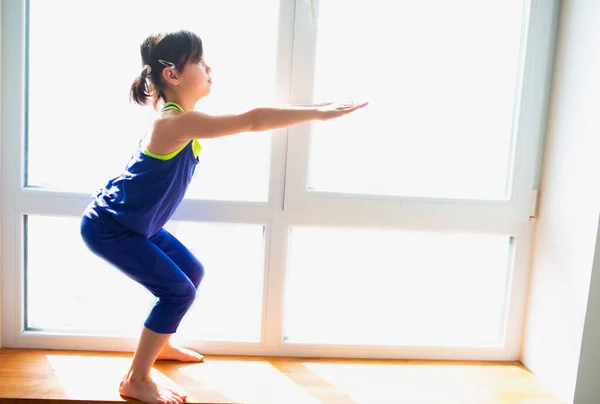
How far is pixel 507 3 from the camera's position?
5.44ft

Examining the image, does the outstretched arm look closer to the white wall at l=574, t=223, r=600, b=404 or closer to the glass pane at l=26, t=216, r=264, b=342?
the glass pane at l=26, t=216, r=264, b=342

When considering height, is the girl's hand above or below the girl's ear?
below

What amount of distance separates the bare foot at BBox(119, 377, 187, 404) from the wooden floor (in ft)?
0.10

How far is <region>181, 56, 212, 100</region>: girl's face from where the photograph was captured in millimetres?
1396

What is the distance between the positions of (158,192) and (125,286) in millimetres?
520

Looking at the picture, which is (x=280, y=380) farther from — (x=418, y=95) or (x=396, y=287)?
(x=418, y=95)

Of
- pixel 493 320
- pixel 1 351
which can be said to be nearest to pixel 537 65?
pixel 493 320

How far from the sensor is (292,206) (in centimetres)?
166

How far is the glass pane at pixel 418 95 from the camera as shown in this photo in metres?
1.63

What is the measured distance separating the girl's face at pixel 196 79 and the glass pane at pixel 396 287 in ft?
1.90

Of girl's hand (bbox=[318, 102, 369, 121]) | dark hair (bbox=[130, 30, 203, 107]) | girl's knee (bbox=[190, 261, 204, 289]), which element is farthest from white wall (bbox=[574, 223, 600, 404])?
dark hair (bbox=[130, 30, 203, 107])

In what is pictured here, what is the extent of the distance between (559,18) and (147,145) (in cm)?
136

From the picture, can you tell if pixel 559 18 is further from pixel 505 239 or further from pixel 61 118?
pixel 61 118

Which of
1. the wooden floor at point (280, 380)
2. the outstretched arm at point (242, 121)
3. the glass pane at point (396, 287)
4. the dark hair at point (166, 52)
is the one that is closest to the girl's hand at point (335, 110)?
the outstretched arm at point (242, 121)
